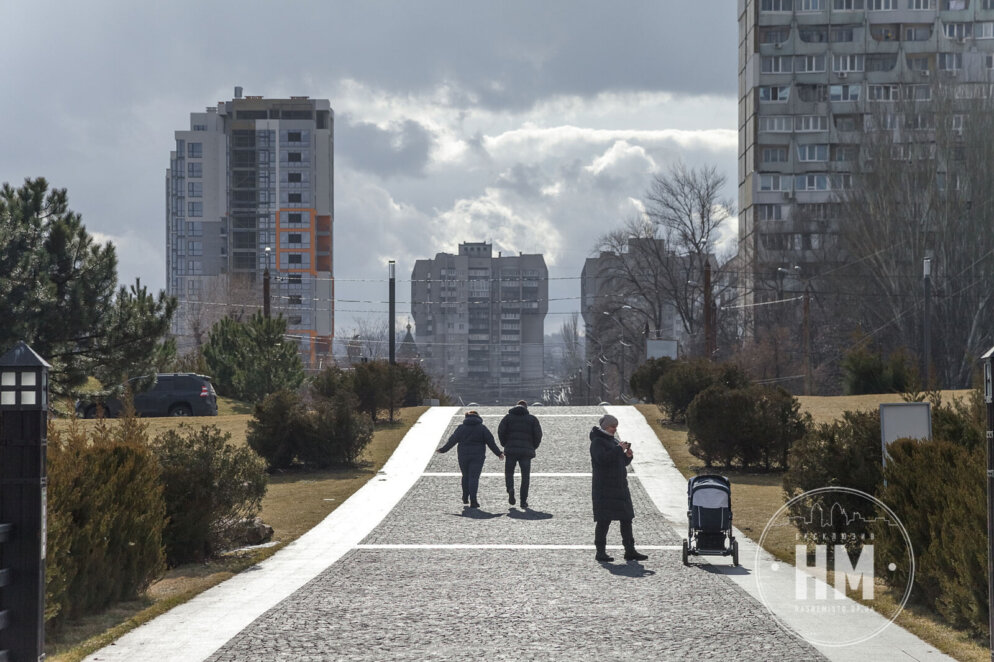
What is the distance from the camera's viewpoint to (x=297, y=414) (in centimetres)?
2630

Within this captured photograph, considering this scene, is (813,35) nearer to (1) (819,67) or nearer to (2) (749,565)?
(1) (819,67)

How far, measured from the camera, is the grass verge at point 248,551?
9.32m

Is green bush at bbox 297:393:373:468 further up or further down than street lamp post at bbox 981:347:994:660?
further down

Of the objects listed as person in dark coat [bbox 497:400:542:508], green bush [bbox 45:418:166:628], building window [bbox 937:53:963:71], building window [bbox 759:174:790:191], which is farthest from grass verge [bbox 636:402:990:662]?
building window [bbox 937:53:963:71]

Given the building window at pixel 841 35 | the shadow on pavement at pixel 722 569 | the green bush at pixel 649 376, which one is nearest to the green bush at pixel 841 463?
the shadow on pavement at pixel 722 569

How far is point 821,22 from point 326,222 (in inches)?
3136

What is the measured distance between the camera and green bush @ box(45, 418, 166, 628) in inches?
369

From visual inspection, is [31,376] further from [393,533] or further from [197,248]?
[197,248]

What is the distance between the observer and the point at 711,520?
12.8 m

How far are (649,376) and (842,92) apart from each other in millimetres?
76738

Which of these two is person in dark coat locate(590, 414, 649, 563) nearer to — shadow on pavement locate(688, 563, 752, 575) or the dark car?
shadow on pavement locate(688, 563, 752, 575)

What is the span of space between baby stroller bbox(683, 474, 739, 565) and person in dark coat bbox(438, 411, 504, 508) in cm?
697

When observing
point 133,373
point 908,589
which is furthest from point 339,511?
point 133,373

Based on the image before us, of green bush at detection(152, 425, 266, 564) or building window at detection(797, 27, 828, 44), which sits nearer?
green bush at detection(152, 425, 266, 564)
